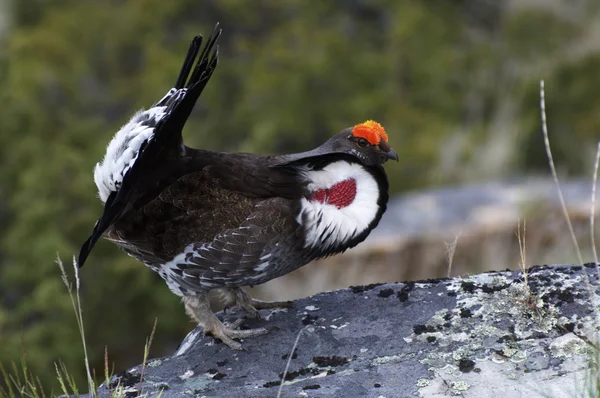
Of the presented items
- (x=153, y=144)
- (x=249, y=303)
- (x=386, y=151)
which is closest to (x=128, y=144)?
(x=153, y=144)

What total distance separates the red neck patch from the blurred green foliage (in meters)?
3.89

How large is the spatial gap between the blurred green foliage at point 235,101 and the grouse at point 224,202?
133 inches

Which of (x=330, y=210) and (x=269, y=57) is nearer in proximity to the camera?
(x=330, y=210)

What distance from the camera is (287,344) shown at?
404 centimetres

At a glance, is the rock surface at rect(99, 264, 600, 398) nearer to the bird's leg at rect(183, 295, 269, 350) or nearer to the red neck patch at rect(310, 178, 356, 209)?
the bird's leg at rect(183, 295, 269, 350)

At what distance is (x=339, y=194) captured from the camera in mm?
4426

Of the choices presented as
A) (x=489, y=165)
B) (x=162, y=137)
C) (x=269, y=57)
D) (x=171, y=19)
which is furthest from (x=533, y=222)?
(x=171, y=19)

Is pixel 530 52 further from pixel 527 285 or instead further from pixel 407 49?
pixel 527 285

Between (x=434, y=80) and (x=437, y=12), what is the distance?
11.1ft

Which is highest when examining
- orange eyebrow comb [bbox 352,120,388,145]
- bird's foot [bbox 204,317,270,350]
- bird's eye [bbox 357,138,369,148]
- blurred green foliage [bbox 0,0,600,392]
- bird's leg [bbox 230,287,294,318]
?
blurred green foliage [bbox 0,0,600,392]

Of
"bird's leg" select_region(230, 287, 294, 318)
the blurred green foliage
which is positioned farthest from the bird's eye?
the blurred green foliage

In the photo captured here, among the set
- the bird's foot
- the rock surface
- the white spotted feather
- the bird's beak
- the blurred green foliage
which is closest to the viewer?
the rock surface

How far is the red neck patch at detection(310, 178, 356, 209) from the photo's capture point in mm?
4398

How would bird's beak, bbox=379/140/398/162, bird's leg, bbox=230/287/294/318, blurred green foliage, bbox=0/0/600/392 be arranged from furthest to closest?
blurred green foliage, bbox=0/0/600/392 < bird's leg, bbox=230/287/294/318 < bird's beak, bbox=379/140/398/162
